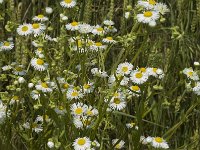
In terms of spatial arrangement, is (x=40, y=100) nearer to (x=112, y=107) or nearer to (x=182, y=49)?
(x=112, y=107)

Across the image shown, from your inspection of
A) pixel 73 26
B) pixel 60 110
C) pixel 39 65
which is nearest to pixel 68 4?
pixel 73 26

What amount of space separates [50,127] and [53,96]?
0.60ft

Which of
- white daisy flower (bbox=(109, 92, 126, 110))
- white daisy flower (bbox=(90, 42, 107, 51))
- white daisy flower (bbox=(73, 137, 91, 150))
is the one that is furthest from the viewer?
white daisy flower (bbox=(90, 42, 107, 51))

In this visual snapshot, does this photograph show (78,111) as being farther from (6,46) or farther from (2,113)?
(6,46)

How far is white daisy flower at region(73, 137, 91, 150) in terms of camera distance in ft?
4.14

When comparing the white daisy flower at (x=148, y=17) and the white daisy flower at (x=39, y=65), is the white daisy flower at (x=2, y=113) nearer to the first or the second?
the white daisy flower at (x=39, y=65)

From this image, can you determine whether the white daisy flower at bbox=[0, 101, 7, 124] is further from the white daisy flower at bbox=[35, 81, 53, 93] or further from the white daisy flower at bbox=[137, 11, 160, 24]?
the white daisy flower at bbox=[137, 11, 160, 24]

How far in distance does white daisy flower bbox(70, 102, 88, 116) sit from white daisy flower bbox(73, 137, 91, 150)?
0.09 m

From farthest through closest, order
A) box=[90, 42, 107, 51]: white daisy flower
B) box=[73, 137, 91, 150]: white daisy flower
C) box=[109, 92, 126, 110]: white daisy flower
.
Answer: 1. box=[90, 42, 107, 51]: white daisy flower
2. box=[109, 92, 126, 110]: white daisy flower
3. box=[73, 137, 91, 150]: white daisy flower

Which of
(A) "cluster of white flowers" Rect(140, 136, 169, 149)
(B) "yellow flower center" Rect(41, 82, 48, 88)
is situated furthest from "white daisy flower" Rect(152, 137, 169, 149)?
(B) "yellow flower center" Rect(41, 82, 48, 88)

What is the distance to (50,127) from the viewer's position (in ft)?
5.00

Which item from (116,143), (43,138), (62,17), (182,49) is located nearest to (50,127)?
(43,138)

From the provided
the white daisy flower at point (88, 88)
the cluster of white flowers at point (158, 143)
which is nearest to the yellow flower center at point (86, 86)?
the white daisy flower at point (88, 88)

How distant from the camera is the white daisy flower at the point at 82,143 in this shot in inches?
49.6
